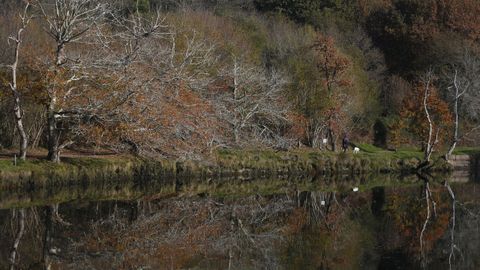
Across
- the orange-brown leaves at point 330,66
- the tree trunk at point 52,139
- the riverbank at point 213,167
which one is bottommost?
the riverbank at point 213,167

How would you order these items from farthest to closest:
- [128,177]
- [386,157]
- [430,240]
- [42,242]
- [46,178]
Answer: [386,157], [128,177], [46,178], [430,240], [42,242]

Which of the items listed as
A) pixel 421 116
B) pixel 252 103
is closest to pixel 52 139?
pixel 252 103

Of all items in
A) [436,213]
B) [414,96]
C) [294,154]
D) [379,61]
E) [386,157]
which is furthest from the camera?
[379,61]

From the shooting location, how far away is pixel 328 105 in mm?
45031

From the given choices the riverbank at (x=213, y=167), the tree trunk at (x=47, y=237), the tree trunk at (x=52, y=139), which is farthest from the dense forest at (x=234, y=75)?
the tree trunk at (x=47, y=237)

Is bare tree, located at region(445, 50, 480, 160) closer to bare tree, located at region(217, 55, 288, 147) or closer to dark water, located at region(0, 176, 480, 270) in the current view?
bare tree, located at region(217, 55, 288, 147)

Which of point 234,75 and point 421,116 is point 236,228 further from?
point 421,116

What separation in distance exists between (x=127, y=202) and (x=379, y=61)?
38.4m

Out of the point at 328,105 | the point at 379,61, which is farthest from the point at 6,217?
the point at 379,61

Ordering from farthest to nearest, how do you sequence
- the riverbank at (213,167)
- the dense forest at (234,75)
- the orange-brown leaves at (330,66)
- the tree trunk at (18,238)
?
the orange-brown leaves at (330,66) → the dense forest at (234,75) → the riverbank at (213,167) → the tree trunk at (18,238)

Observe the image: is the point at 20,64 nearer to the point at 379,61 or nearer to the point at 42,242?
the point at 42,242

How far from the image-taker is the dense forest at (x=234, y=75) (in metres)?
31.4

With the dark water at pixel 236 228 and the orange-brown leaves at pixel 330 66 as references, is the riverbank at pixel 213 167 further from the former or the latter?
the orange-brown leaves at pixel 330 66

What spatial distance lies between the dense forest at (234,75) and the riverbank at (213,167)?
0.79 meters
